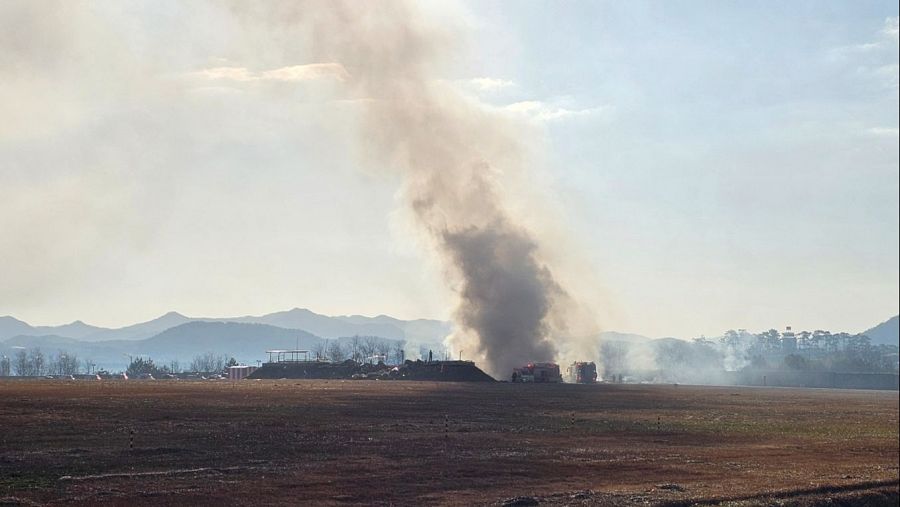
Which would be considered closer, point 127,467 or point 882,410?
point 127,467

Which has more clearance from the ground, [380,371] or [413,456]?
[380,371]

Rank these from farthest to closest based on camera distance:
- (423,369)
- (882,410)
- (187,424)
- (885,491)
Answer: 1. (423,369)
2. (882,410)
3. (187,424)
4. (885,491)

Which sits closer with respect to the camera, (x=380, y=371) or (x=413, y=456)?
(x=413, y=456)

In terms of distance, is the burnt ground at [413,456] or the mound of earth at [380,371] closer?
the burnt ground at [413,456]

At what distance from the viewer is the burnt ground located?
37031 mm

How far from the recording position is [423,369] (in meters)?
165

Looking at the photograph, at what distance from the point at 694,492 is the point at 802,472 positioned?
11184 mm

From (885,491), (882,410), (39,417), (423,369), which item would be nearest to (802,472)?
(885,491)

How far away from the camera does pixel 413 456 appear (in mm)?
47656

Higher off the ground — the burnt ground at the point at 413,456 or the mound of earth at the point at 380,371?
the mound of earth at the point at 380,371

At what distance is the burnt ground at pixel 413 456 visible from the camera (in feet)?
121

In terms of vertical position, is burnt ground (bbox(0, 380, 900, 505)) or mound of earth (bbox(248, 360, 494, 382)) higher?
mound of earth (bbox(248, 360, 494, 382))

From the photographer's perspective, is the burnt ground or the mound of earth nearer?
the burnt ground

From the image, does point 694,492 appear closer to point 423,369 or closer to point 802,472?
point 802,472
